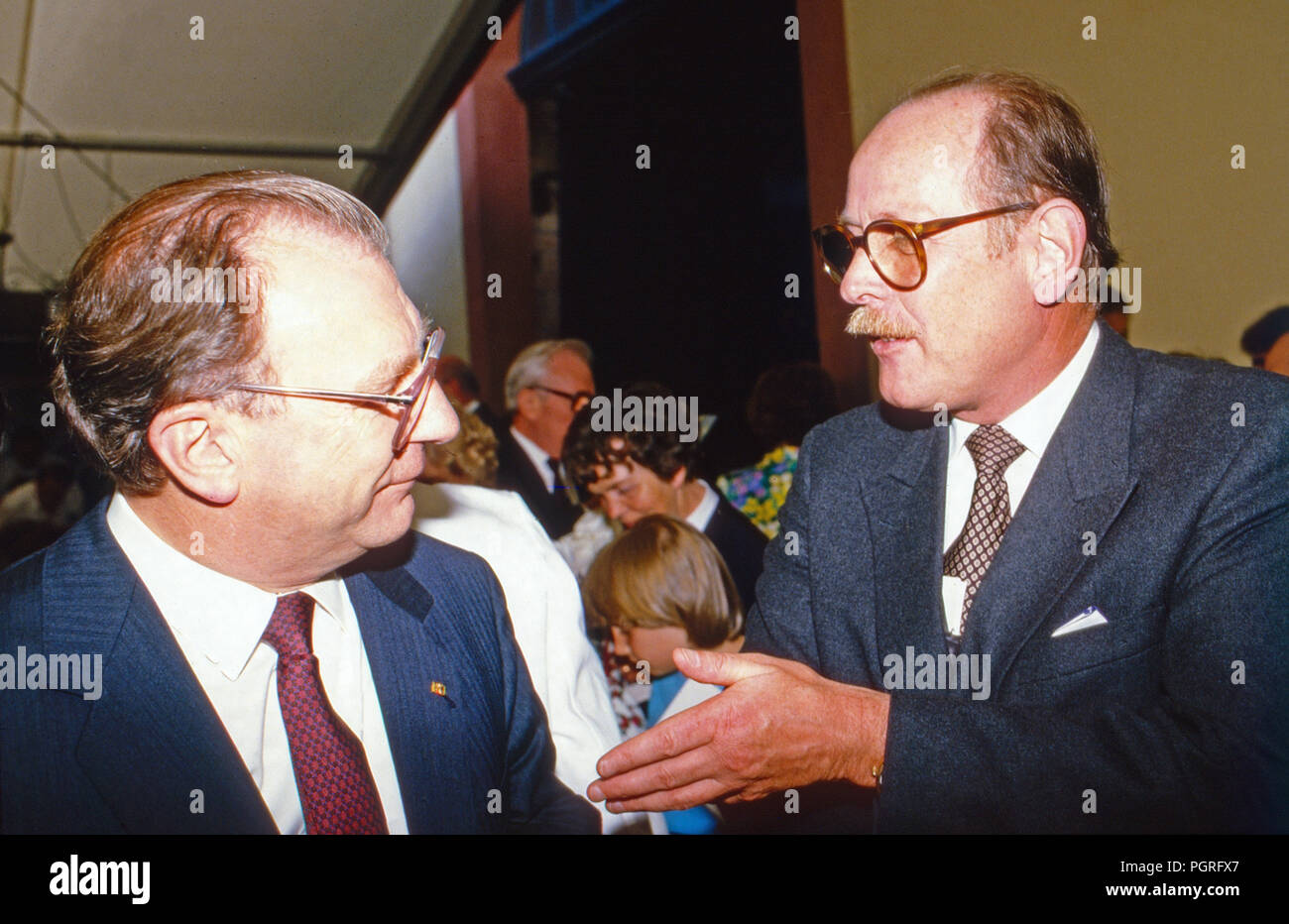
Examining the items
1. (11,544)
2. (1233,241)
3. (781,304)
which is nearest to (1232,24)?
(1233,241)

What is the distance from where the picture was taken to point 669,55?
4.74 m

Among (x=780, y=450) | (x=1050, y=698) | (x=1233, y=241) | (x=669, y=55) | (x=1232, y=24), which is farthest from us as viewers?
(x=669, y=55)

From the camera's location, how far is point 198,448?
4.15 ft

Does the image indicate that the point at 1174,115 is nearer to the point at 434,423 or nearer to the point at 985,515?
the point at 985,515

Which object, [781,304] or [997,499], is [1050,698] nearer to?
[997,499]

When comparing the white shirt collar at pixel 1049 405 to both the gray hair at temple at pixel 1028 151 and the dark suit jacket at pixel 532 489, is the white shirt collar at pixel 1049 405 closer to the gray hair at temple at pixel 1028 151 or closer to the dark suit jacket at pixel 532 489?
the gray hair at temple at pixel 1028 151

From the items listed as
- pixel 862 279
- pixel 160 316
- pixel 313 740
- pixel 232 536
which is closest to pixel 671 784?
pixel 313 740

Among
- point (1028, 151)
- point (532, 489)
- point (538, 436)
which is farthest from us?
point (538, 436)

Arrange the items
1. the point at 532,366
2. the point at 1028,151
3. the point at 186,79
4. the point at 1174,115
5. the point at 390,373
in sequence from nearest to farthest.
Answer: the point at 390,373, the point at 1028,151, the point at 186,79, the point at 1174,115, the point at 532,366

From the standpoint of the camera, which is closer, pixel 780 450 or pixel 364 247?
pixel 364 247

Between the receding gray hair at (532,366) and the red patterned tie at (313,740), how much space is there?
2.65m

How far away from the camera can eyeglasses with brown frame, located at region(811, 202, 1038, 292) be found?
151 cm

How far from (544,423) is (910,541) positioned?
2.49 meters
